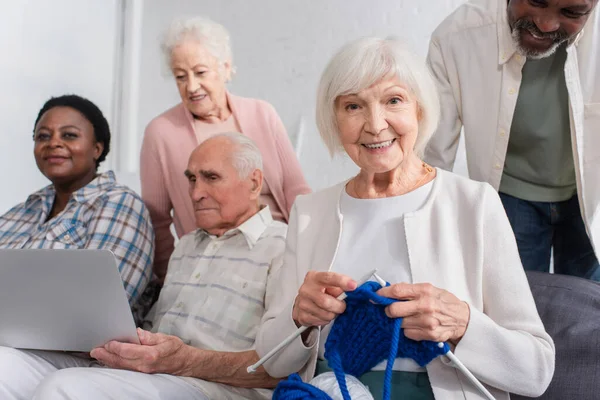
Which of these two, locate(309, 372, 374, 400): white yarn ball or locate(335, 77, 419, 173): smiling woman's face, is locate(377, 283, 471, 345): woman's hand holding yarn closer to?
locate(309, 372, 374, 400): white yarn ball

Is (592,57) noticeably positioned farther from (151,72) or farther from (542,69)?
(151,72)


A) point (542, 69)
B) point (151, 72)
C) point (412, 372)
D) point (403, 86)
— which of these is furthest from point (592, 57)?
point (151, 72)

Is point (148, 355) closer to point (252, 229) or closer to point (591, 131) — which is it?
point (252, 229)

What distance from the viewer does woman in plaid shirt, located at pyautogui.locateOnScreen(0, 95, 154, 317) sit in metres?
2.08

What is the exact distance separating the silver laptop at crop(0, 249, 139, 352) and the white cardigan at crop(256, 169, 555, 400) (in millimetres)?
324

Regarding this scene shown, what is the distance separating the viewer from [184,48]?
234cm

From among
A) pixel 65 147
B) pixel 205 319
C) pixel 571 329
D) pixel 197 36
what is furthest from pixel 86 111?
pixel 571 329

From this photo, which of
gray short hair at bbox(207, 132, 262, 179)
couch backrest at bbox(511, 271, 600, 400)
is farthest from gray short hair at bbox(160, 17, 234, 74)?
couch backrest at bbox(511, 271, 600, 400)

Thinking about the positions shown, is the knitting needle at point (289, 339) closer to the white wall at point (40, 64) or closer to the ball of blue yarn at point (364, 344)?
the ball of blue yarn at point (364, 344)

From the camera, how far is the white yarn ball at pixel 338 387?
1.23 meters

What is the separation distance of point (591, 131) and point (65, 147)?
5.25ft

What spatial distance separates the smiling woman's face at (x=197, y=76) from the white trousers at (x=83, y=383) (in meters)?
0.92

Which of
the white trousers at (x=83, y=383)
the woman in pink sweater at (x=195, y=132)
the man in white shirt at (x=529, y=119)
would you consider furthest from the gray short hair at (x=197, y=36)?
the white trousers at (x=83, y=383)

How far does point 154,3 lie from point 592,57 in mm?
2557
